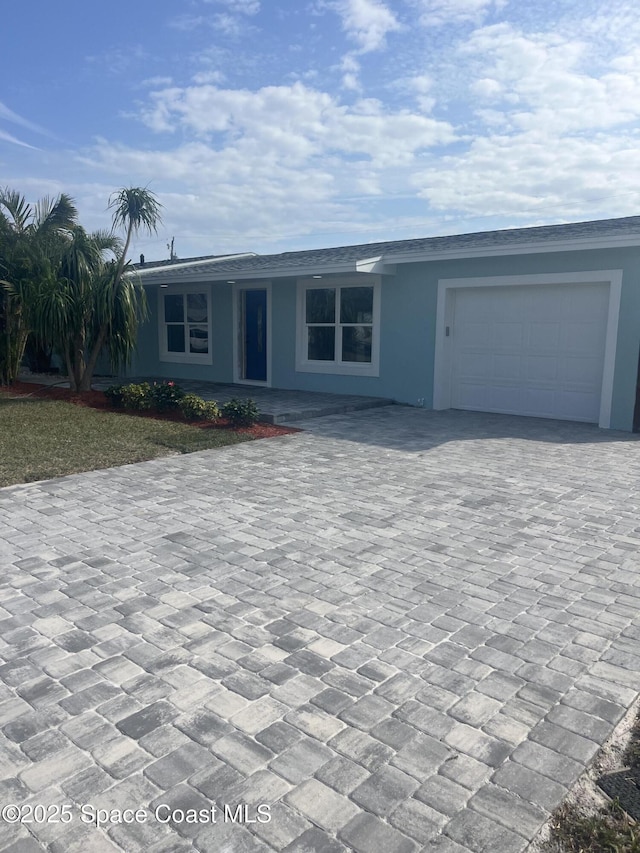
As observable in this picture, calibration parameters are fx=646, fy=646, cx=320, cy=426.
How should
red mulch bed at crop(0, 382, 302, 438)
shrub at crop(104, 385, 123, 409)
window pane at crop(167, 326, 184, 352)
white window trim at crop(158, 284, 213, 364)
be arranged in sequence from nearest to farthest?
red mulch bed at crop(0, 382, 302, 438) → shrub at crop(104, 385, 123, 409) → white window trim at crop(158, 284, 213, 364) → window pane at crop(167, 326, 184, 352)

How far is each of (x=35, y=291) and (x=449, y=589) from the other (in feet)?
36.4

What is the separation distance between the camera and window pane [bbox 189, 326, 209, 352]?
16.3 metres

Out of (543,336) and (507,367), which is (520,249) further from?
(507,367)

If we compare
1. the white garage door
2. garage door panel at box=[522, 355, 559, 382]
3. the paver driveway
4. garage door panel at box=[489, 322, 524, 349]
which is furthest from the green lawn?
garage door panel at box=[522, 355, 559, 382]

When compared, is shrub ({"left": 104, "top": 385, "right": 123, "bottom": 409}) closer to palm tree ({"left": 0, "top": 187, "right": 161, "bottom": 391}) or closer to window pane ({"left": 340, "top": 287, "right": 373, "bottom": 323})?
palm tree ({"left": 0, "top": 187, "right": 161, "bottom": 391})

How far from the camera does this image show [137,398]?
1151cm

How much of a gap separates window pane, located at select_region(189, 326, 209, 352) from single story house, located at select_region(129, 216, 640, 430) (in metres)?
0.24

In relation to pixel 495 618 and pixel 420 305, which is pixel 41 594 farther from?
pixel 420 305

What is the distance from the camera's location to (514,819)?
2.26 m

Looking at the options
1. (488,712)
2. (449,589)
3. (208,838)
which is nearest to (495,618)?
(449,589)

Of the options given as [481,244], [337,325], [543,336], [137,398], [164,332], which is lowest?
[137,398]

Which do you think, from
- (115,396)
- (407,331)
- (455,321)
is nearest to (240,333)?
(115,396)

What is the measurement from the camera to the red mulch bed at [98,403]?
9975 mm

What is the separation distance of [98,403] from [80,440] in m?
3.81
